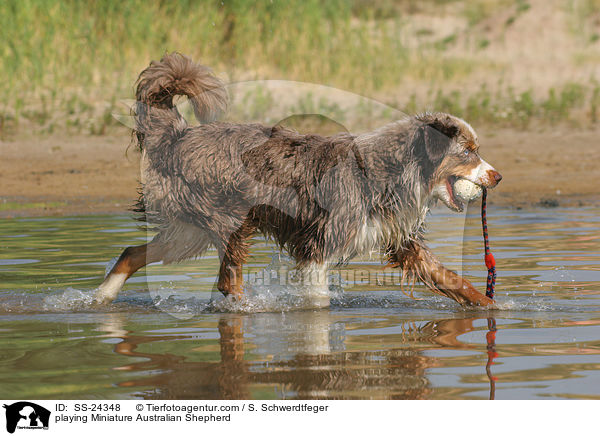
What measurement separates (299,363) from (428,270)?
2.15m

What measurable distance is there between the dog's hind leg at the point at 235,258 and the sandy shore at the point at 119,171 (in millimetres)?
5829

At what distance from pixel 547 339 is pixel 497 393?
132 cm

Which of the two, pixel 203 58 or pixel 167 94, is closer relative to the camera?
pixel 167 94

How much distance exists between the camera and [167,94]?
7.37 meters

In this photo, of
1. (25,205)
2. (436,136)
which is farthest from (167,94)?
(25,205)

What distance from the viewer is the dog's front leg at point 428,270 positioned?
23.7 ft

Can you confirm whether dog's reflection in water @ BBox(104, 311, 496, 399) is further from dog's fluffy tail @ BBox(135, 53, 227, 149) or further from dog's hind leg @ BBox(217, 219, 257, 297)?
dog's fluffy tail @ BBox(135, 53, 227, 149)

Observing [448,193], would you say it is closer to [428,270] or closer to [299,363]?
[428,270]

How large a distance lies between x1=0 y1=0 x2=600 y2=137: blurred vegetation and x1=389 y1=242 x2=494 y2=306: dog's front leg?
31.9 ft

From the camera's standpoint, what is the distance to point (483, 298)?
7.16 metres

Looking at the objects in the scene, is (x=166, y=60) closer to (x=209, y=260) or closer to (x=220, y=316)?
(x=220, y=316)
